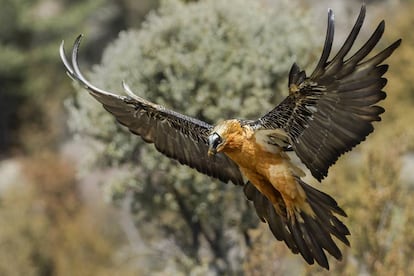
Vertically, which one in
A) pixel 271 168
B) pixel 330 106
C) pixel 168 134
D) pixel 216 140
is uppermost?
pixel 330 106

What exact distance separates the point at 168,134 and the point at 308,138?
5.77ft

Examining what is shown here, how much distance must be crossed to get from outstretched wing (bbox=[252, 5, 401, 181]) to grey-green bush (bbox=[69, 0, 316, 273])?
4.71 meters

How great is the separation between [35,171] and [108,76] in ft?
37.9

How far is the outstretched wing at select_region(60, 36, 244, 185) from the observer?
7840 millimetres

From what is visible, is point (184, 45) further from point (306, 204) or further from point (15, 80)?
point (15, 80)

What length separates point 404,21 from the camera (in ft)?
82.4

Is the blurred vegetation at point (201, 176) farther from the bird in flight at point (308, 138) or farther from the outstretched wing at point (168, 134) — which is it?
the bird in flight at point (308, 138)

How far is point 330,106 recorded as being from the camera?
6383 millimetres

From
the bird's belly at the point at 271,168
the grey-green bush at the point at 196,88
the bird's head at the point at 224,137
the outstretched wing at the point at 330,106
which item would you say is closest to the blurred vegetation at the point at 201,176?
the grey-green bush at the point at 196,88

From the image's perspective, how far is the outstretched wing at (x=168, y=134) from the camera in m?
7.84

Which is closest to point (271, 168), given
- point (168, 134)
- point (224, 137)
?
point (224, 137)

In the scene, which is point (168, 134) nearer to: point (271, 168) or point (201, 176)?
point (271, 168)

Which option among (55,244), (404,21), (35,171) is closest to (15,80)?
(35,171)

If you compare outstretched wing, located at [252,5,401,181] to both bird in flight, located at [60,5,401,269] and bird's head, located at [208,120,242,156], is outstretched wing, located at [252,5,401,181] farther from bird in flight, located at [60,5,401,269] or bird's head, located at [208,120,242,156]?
bird's head, located at [208,120,242,156]
